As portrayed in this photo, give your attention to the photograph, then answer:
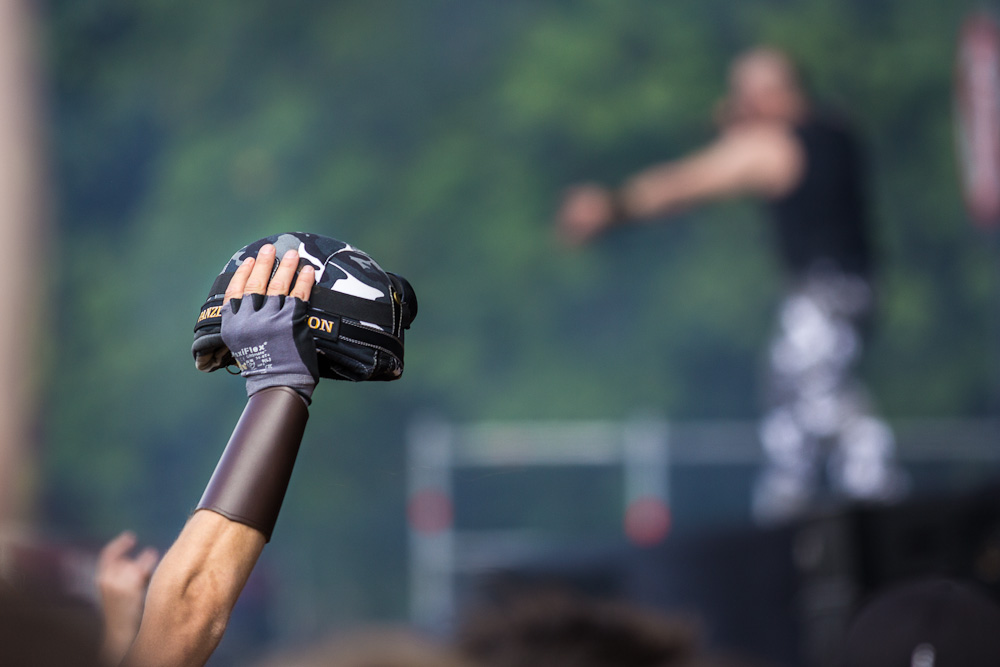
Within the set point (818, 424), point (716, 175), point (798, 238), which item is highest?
point (716, 175)

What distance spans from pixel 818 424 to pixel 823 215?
1840mm

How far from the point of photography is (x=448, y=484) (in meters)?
7.24

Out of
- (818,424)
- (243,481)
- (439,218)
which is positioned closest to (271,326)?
(243,481)

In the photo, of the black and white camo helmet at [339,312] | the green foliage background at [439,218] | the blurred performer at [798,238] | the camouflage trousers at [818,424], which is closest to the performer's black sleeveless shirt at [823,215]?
the blurred performer at [798,238]

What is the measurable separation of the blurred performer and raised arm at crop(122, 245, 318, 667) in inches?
178

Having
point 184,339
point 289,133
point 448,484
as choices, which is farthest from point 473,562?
point 289,133

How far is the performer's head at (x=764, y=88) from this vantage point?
8266 millimetres

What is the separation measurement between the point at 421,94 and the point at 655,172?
6.21 ft

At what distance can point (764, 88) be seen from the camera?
8578 millimetres

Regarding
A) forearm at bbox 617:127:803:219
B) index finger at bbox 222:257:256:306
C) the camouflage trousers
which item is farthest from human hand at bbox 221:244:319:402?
forearm at bbox 617:127:803:219

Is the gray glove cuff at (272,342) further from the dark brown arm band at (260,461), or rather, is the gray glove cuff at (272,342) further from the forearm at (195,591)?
the forearm at (195,591)

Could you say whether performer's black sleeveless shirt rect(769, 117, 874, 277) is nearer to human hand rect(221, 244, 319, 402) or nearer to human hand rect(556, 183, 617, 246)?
human hand rect(556, 183, 617, 246)

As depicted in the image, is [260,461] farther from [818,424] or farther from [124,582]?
[818,424]

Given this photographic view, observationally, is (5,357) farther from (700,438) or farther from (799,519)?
(700,438)
